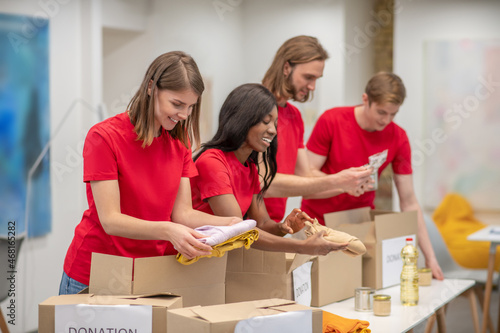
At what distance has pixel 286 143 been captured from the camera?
8.14 ft

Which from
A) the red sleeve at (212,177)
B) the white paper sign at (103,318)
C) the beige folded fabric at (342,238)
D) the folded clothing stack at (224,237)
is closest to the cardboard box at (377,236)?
the beige folded fabric at (342,238)

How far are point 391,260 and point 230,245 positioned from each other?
105 centimetres

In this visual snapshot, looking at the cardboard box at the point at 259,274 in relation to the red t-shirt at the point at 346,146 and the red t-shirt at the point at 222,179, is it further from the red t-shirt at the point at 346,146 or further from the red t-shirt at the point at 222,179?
the red t-shirt at the point at 346,146

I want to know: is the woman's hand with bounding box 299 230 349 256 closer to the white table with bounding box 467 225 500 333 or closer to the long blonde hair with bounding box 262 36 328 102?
the long blonde hair with bounding box 262 36 328 102

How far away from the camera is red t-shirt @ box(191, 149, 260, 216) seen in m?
1.83

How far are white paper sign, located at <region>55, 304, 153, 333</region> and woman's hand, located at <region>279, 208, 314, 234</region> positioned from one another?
0.72 meters

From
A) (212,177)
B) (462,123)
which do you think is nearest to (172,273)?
(212,177)

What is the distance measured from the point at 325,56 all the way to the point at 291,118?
0.29 m

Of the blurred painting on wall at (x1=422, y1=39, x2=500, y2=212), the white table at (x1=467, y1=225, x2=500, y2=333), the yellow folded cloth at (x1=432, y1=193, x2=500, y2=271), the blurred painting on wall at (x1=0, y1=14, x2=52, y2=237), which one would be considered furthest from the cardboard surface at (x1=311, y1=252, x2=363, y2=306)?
the blurred painting on wall at (x1=422, y1=39, x2=500, y2=212)

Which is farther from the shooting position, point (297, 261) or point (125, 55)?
point (125, 55)

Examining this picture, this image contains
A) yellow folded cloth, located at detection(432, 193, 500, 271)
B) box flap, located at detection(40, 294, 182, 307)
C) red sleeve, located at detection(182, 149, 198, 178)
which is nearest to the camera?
box flap, located at detection(40, 294, 182, 307)

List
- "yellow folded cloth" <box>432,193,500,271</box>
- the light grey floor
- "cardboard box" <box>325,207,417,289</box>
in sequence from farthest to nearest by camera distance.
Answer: "yellow folded cloth" <box>432,193,500,271</box>
the light grey floor
"cardboard box" <box>325,207,417,289</box>

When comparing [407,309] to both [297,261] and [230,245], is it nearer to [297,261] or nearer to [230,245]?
[297,261]

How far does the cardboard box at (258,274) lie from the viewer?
1727 mm
